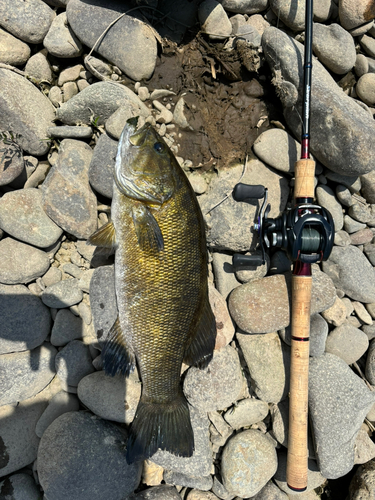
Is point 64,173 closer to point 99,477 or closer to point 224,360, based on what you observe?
point 224,360

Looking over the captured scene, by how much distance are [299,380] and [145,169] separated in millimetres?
2592

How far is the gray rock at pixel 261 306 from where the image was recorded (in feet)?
10.2

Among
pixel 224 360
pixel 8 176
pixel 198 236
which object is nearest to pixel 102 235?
pixel 198 236

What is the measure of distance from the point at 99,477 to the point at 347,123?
439 cm

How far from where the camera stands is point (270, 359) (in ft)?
10.5

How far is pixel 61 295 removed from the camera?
3.07 metres

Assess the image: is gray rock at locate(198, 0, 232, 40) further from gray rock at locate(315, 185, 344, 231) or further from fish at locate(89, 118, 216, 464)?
gray rock at locate(315, 185, 344, 231)

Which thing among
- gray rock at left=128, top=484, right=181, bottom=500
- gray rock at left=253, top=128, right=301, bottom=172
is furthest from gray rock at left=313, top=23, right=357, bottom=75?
gray rock at left=128, top=484, right=181, bottom=500

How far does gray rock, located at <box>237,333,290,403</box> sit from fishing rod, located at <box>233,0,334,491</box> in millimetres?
209

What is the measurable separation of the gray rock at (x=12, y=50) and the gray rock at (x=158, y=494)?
4870 mm

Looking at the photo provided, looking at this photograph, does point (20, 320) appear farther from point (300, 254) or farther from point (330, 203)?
point (330, 203)

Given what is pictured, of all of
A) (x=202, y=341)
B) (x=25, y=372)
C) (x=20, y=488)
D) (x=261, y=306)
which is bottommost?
(x=20, y=488)

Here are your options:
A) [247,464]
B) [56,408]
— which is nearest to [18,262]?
[56,408]

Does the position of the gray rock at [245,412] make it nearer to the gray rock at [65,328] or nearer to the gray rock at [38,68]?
the gray rock at [65,328]
